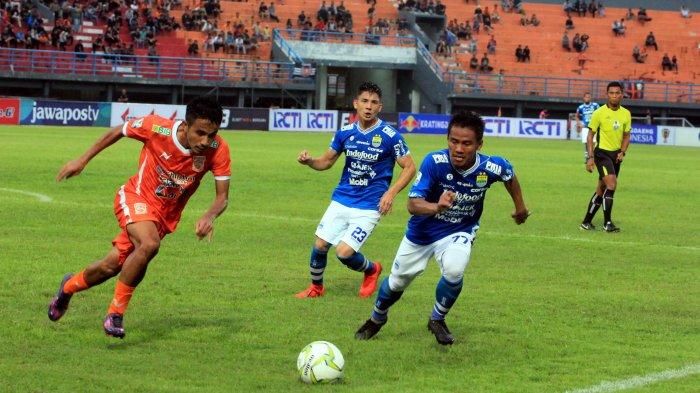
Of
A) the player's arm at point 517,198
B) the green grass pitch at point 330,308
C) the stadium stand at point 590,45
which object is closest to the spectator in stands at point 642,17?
the stadium stand at point 590,45

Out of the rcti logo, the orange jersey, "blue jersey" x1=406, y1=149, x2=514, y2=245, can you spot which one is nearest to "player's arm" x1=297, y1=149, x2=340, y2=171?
the orange jersey

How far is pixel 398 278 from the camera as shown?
9.41 m

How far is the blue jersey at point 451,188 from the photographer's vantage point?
356 inches

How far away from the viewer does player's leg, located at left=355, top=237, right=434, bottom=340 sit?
30.7 ft

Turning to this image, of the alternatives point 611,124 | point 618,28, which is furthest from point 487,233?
point 618,28

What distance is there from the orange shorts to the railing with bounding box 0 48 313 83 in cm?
4917

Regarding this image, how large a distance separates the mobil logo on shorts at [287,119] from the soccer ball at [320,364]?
49.4 meters

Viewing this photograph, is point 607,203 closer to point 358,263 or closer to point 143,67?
point 358,263

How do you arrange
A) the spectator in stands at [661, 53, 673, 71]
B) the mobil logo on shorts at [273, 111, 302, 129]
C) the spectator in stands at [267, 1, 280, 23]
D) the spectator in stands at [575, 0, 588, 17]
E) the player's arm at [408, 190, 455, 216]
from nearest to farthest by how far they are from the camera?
the player's arm at [408, 190, 455, 216] → the mobil logo on shorts at [273, 111, 302, 129] → the spectator in stands at [267, 1, 280, 23] → the spectator in stands at [661, 53, 673, 71] → the spectator in stands at [575, 0, 588, 17]

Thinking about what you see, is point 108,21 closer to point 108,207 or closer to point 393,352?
point 108,207

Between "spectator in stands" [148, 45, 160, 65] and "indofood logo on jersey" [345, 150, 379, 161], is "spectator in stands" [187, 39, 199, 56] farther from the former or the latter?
"indofood logo on jersey" [345, 150, 379, 161]

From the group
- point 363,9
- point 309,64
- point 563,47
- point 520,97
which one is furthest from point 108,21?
point 563,47

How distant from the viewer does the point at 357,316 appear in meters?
10.6

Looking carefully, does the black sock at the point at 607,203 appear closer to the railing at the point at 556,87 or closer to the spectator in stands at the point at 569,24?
the railing at the point at 556,87
